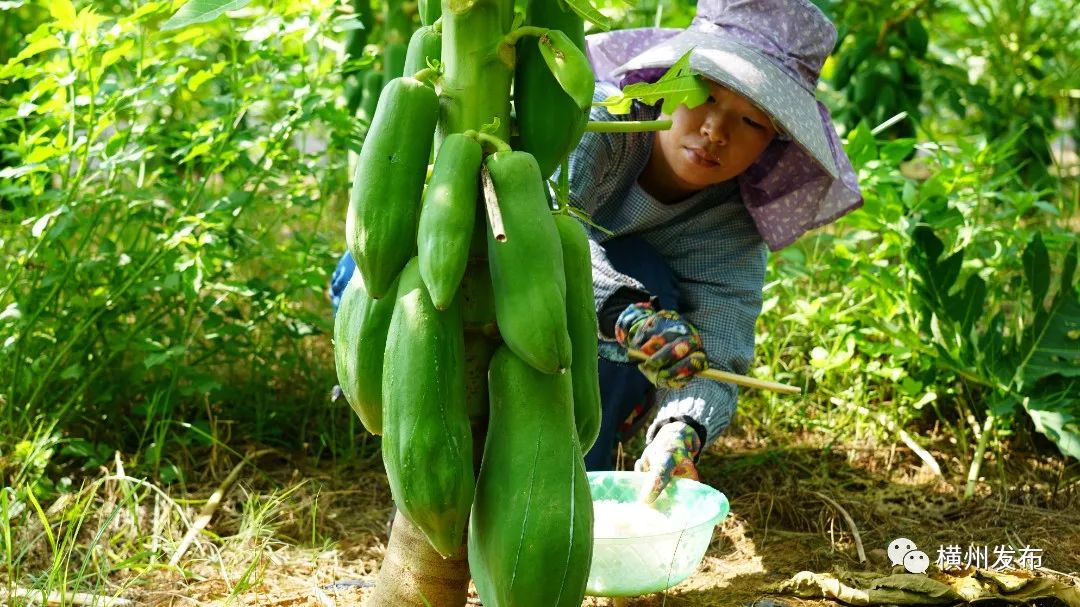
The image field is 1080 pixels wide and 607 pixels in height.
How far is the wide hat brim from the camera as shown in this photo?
2.06m

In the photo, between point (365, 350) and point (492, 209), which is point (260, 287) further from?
point (492, 209)

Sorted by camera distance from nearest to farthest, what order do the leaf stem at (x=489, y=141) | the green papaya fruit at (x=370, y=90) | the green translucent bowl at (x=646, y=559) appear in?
the leaf stem at (x=489, y=141) < the green translucent bowl at (x=646, y=559) < the green papaya fruit at (x=370, y=90)

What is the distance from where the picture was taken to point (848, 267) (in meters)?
2.97

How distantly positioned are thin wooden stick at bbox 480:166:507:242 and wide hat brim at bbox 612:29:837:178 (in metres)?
0.99

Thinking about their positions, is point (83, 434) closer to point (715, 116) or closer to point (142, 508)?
point (142, 508)

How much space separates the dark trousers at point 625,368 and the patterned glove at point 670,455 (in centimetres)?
23

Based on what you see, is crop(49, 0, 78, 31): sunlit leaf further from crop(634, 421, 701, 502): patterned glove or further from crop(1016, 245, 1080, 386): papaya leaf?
crop(1016, 245, 1080, 386): papaya leaf

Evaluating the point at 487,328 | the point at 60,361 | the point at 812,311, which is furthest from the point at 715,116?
the point at 60,361

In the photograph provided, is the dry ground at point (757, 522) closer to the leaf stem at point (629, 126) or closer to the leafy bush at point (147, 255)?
the leafy bush at point (147, 255)

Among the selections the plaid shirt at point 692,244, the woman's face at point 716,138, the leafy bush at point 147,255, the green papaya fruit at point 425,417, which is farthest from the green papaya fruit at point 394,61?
the green papaya fruit at point 425,417

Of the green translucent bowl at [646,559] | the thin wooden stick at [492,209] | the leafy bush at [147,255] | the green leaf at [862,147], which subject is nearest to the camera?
the thin wooden stick at [492,209]

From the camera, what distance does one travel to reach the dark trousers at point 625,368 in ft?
8.13

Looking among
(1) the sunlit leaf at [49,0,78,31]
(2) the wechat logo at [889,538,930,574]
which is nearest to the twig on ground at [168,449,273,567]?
(1) the sunlit leaf at [49,0,78,31]

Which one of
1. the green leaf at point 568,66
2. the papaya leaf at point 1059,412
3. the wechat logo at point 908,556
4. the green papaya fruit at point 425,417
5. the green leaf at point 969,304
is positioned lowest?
the wechat logo at point 908,556
